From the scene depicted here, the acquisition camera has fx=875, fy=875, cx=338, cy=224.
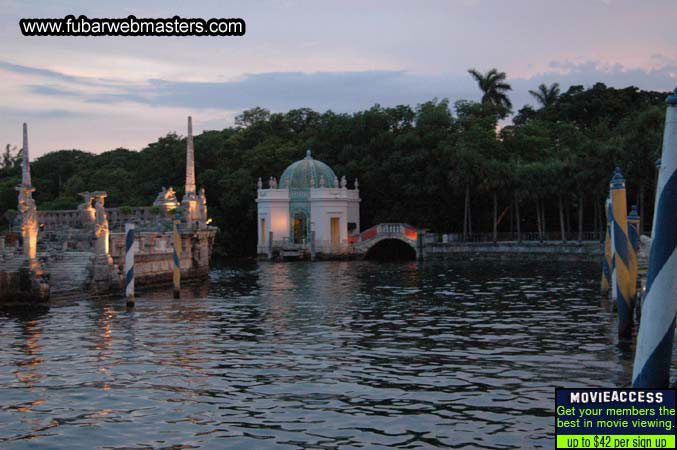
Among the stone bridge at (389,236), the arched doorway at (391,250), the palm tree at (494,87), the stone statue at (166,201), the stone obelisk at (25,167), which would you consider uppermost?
the palm tree at (494,87)

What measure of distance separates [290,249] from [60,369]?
2232 inches

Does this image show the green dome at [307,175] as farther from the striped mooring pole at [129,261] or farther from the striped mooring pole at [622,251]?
the striped mooring pole at [622,251]

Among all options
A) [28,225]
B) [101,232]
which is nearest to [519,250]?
[101,232]

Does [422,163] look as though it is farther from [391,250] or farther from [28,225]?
[28,225]

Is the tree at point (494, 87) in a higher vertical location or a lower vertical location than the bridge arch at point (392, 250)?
higher

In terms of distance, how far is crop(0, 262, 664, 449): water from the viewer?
1350cm

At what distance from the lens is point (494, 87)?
94000mm

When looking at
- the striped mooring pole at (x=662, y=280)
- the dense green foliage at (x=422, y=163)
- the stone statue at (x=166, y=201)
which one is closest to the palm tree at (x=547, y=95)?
the dense green foliage at (x=422, y=163)

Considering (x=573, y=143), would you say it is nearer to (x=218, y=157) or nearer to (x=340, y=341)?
(x=218, y=157)

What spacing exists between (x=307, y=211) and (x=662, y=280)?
2802 inches

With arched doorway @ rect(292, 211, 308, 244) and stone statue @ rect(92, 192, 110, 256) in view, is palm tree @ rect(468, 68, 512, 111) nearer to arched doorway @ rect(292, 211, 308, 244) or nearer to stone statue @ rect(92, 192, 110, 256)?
arched doorway @ rect(292, 211, 308, 244)

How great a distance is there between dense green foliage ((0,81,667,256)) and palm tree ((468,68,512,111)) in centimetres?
24

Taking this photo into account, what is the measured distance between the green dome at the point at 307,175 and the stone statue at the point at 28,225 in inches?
1807

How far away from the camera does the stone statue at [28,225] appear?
32.8 meters
